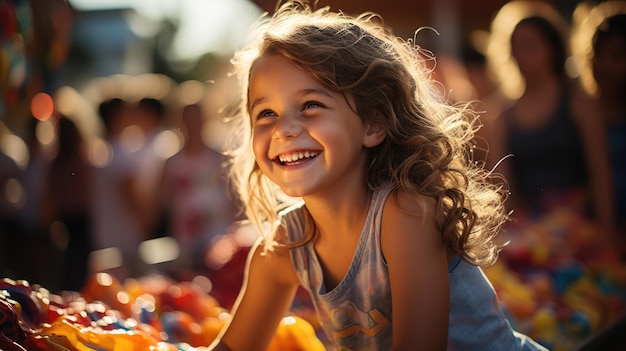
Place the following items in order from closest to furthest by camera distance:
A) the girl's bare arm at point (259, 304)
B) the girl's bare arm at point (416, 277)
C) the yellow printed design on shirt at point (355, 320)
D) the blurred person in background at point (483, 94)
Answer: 1. the girl's bare arm at point (416, 277)
2. the yellow printed design on shirt at point (355, 320)
3. the girl's bare arm at point (259, 304)
4. the blurred person in background at point (483, 94)

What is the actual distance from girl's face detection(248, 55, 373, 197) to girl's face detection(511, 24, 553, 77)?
335cm

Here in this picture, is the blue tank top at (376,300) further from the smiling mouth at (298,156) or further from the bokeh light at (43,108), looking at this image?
the bokeh light at (43,108)

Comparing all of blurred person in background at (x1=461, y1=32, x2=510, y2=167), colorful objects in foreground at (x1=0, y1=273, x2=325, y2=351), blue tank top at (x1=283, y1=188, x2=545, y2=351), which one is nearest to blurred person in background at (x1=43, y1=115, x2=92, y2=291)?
colorful objects in foreground at (x1=0, y1=273, x2=325, y2=351)

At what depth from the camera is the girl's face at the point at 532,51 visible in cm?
536

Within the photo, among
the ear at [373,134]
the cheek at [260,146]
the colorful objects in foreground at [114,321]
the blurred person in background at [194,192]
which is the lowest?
the colorful objects in foreground at [114,321]

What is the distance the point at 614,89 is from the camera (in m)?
5.31

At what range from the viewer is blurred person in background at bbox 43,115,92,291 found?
18.5 ft

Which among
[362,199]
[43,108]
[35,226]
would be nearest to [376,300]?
[362,199]

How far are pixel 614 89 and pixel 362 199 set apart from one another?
3.44 metres

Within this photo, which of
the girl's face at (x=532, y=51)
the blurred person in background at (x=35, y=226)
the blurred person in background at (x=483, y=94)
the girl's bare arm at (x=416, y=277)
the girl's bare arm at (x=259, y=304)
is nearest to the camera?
the girl's bare arm at (x=416, y=277)

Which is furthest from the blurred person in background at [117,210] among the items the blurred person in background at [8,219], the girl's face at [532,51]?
the girl's face at [532,51]

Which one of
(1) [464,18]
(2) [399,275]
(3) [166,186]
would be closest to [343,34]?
(2) [399,275]

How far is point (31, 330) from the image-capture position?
2270 millimetres

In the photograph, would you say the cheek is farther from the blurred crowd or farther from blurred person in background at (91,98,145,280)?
blurred person in background at (91,98,145,280)
